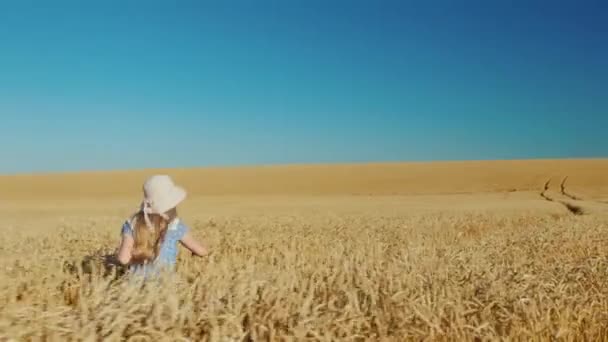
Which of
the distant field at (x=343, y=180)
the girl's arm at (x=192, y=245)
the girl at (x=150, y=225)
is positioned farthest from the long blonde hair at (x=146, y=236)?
the distant field at (x=343, y=180)

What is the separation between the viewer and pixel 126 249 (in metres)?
5.30

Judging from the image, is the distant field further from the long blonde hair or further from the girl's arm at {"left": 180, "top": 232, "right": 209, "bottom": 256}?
the long blonde hair

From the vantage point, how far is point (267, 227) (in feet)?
47.9

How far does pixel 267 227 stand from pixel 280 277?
10.1 metres

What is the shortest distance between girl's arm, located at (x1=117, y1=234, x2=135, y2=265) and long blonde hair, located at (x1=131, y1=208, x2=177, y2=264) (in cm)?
4

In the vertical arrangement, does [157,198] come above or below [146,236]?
above

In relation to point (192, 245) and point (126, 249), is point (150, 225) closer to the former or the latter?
point (126, 249)

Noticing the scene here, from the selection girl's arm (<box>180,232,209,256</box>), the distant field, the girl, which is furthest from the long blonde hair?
the distant field

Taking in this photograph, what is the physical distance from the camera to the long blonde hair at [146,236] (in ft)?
17.4

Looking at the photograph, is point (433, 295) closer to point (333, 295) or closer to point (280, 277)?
point (333, 295)

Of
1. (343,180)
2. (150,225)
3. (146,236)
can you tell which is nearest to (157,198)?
(150,225)

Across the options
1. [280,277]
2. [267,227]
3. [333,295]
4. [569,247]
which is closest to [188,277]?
[280,277]

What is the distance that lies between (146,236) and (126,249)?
19cm

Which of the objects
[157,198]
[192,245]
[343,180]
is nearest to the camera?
[157,198]
